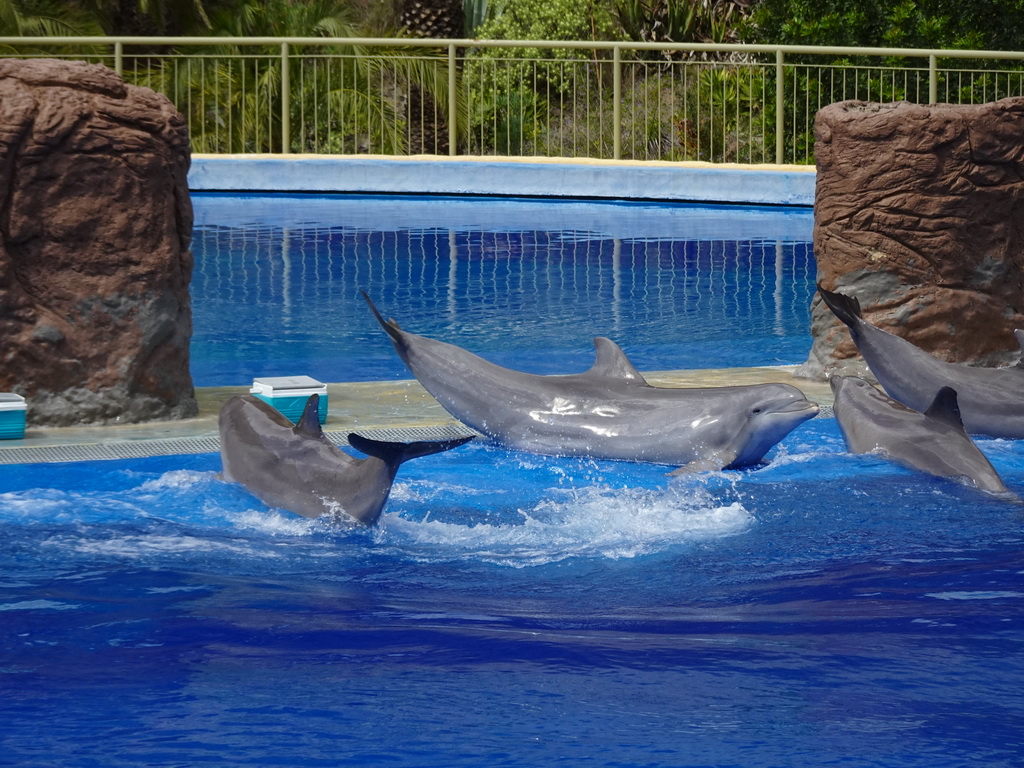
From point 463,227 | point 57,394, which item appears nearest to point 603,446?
point 57,394

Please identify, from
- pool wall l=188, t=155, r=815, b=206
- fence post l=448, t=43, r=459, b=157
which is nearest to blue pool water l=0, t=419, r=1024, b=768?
pool wall l=188, t=155, r=815, b=206

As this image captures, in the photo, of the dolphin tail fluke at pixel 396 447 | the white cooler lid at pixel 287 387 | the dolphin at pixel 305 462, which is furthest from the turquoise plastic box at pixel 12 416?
the dolphin tail fluke at pixel 396 447

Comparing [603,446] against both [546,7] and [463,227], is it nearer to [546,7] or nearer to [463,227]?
[463,227]

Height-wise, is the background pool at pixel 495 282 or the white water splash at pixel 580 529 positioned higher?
the background pool at pixel 495 282

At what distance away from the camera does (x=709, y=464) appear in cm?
→ 697

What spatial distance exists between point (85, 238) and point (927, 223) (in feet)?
15.4

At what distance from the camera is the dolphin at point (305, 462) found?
18.4 ft

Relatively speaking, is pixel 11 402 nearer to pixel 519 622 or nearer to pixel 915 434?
pixel 519 622

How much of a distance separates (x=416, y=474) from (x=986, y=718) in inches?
138

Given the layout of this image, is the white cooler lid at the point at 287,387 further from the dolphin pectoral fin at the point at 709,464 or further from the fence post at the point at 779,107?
the fence post at the point at 779,107

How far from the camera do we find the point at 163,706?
4.21 m

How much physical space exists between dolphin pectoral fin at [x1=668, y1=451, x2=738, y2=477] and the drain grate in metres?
1.01

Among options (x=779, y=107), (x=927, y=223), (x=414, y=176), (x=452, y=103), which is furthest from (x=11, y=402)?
(x=452, y=103)

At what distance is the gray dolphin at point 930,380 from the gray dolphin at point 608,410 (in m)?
0.84
